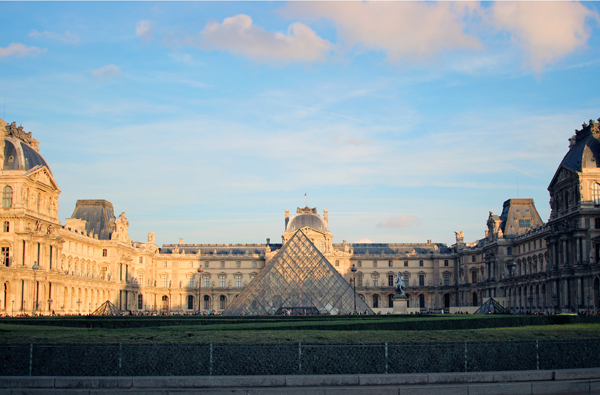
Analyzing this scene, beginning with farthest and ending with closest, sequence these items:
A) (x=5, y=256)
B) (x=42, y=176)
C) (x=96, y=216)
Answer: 1. (x=96, y=216)
2. (x=42, y=176)
3. (x=5, y=256)

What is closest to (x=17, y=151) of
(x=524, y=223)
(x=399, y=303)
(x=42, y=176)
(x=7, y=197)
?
(x=42, y=176)

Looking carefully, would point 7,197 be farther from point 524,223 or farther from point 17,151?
point 524,223

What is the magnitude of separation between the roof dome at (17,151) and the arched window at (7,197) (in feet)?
5.87

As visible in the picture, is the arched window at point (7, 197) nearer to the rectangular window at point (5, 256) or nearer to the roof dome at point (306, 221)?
the rectangular window at point (5, 256)

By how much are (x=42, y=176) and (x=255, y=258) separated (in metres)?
42.5

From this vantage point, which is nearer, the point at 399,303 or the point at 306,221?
the point at 399,303

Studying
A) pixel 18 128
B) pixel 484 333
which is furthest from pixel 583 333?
pixel 18 128

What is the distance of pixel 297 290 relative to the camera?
45.8m

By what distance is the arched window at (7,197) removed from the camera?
51.5 meters

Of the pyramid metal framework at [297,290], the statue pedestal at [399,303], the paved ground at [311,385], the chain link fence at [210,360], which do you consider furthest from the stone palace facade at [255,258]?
the paved ground at [311,385]

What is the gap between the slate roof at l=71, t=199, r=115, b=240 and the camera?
7494 cm

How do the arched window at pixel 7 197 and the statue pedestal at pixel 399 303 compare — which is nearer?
the statue pedestal at pixel 399 303

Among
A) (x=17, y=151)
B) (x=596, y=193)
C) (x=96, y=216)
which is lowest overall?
(x=596, y=193)

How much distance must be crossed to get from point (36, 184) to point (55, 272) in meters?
7.85
